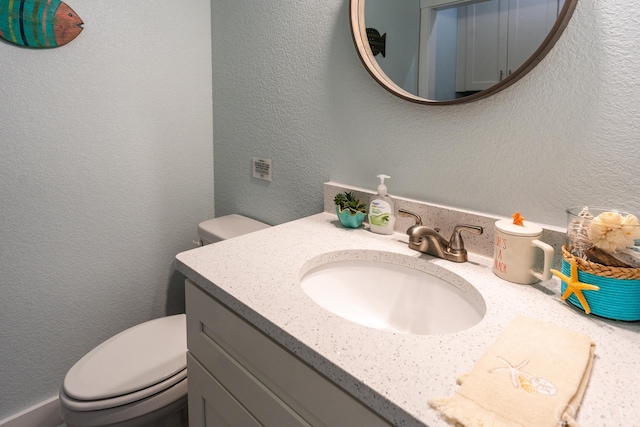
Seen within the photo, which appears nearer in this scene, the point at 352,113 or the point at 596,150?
the point at 596,150

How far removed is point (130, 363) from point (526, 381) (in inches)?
44.6

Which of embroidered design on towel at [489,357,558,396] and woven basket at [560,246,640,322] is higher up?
woven basket at [560,246,640,322]

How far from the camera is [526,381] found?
474 millimetres

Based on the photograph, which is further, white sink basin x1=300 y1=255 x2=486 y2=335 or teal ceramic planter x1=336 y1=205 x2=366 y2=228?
teal ceramic planter x1=336 y1=205 x2=366 y2=228

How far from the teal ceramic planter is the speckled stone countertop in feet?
0.53

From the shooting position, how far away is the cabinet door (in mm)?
739

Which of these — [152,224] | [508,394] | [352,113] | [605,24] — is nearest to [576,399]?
[508,394]

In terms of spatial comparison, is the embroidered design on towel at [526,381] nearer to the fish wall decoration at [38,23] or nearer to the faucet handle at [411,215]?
the faucet handle at [411,215]

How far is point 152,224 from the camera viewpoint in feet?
5.22

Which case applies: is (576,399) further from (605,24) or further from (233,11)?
(233,11)

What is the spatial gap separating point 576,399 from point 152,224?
154cm

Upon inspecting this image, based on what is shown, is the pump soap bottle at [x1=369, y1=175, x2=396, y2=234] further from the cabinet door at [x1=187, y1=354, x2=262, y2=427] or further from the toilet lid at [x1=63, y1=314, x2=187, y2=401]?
the toilet lid at [x1=63, y1=314, x2=187, y2=401]

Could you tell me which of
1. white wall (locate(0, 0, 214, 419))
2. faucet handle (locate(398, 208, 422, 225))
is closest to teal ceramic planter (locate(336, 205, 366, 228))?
faucet handle (locate(398, 208, 422, 225))

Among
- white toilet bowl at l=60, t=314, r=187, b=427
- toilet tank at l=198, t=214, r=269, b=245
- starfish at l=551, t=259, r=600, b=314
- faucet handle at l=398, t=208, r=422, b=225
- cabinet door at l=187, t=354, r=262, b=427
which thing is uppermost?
faucet handle at l=398, t=208, r=422, b=225
